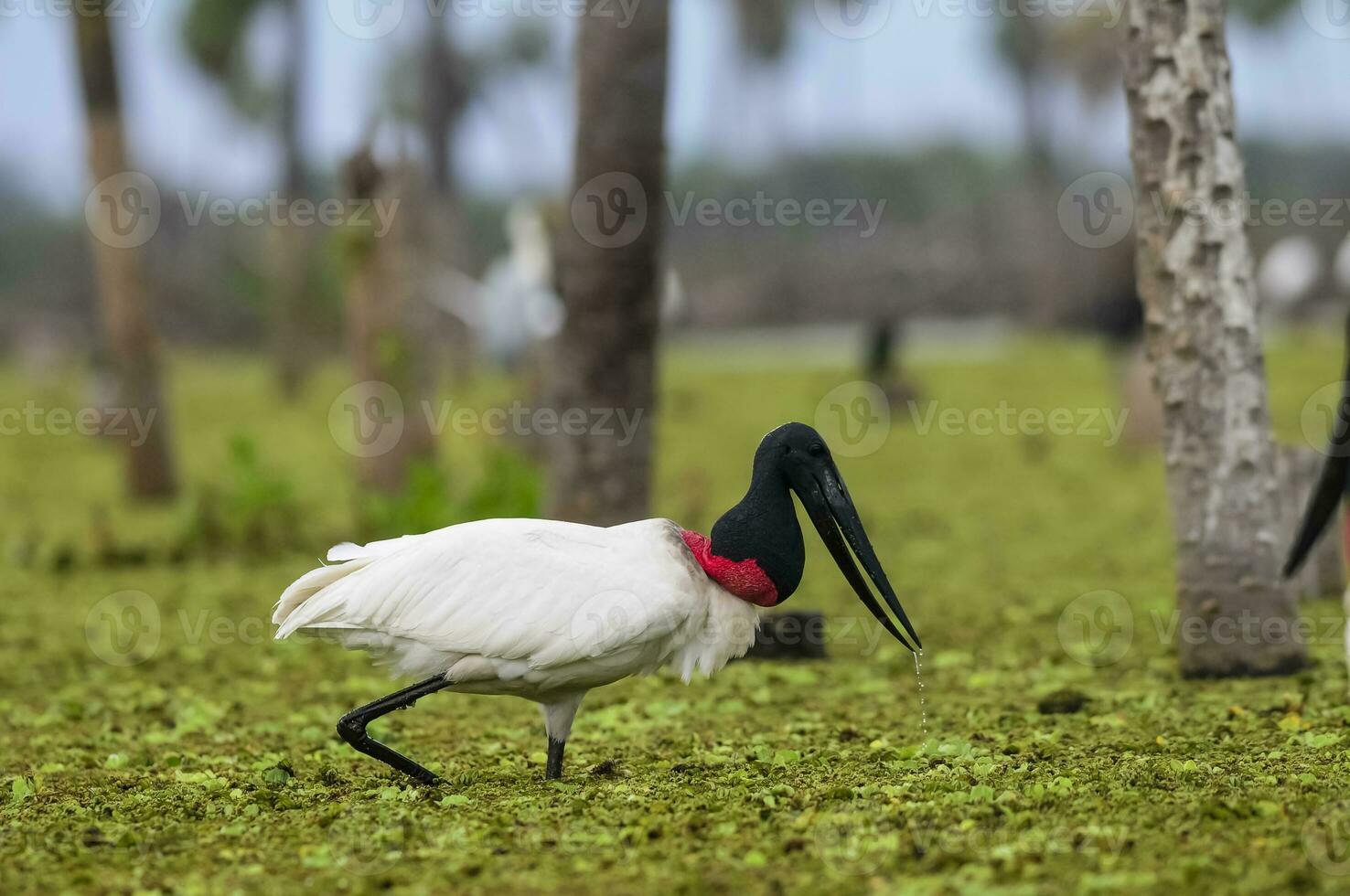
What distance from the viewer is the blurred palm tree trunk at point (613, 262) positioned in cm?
841

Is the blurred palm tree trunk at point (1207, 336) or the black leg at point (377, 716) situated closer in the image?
the black leg at point (377, 716)

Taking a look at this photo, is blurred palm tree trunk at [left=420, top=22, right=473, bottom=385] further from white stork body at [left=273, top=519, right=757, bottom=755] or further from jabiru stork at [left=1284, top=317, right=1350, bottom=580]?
white stork body at [left=273, top=519, right=757, bottom=755]

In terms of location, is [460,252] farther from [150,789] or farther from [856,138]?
[150,789]

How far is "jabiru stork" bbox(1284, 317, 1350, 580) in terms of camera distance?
6500mm

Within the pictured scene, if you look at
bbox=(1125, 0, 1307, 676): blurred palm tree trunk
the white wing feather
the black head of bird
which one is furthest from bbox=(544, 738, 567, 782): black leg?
bbox=(1125, 0, 1307, 676): blurred palm tree trunk

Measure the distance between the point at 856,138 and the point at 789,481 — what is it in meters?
49.8

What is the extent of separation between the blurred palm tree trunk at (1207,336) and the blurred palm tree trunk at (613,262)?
2.60 m

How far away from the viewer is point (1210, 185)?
22.0ft

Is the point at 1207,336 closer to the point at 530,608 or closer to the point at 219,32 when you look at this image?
the point at 530,608

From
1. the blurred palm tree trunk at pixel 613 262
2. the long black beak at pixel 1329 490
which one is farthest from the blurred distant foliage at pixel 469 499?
the long black beak at pixel 1329 490

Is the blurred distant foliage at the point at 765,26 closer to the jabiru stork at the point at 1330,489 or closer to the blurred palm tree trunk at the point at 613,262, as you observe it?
the blurred palm tree trunk at the point at 613,262

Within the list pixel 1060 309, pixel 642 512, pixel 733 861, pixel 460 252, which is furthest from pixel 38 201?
pixel 733 861

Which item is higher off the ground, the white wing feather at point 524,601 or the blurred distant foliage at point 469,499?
the white wing feather at point 524,601

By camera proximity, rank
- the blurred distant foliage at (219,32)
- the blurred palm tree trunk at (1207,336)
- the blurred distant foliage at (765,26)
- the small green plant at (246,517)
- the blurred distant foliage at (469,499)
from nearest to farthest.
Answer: the blurred palm tree trunk at (1207,336), the blurred distant foliage at (469,499), the small green plant at (246,517), the blurred distant foliage at (219,32), the blurred distant foliage at (765,26)
